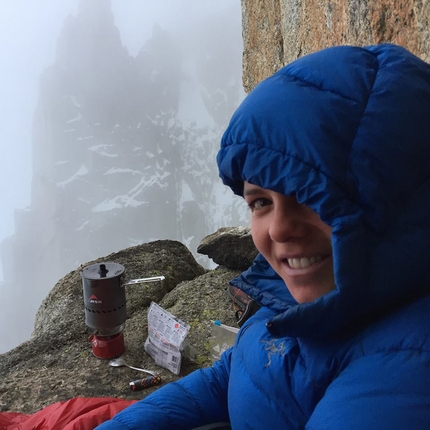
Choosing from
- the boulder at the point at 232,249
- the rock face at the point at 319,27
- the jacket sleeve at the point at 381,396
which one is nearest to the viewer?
the jacket sleeve at the point at 381,396

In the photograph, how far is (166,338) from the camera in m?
2.45

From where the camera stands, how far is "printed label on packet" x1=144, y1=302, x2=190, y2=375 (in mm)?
2391

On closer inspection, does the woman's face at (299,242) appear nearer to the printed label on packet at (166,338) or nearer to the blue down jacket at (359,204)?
the blue down jacket at (359,204)

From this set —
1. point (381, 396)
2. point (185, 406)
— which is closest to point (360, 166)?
point (381, 396)

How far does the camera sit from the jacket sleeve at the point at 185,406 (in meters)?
1.23

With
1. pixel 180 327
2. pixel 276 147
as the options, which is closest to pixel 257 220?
pixel 276 147

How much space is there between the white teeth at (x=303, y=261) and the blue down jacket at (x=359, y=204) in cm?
8

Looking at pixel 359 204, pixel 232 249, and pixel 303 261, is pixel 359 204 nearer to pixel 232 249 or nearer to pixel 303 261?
pixel 303 261

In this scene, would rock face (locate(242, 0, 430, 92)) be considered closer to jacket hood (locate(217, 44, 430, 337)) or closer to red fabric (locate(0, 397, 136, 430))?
jacket hood (locate(217, 44, 430, 337))

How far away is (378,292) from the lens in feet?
2.35

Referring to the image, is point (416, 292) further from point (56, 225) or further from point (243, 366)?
point (56, 225)

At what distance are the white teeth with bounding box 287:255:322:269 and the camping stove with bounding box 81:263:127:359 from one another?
1709 millimetres

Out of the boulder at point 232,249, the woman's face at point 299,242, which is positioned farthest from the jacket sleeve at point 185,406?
the boulder at point 232,249

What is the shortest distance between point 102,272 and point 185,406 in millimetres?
1306
